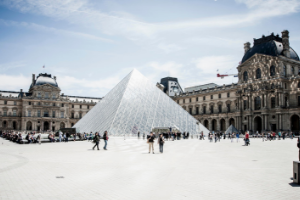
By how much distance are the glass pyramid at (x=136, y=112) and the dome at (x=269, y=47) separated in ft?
74.4

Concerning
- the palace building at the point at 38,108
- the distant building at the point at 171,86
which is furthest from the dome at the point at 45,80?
the distant building at the point at 171,86

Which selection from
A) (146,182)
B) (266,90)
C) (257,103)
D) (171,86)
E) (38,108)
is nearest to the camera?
(146,182)

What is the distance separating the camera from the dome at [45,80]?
255 ft

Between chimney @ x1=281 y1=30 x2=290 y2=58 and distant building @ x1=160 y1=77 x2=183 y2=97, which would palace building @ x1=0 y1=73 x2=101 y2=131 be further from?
chimney @ x1=281 y1=30 x2=290 y2=58

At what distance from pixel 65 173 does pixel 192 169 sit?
4044mm

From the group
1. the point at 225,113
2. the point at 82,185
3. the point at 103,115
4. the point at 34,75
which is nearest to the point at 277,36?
the point at 225,113

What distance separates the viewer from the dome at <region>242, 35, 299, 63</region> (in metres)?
49.2

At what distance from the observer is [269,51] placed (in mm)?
49812

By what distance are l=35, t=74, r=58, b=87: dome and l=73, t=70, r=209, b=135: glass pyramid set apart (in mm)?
46193

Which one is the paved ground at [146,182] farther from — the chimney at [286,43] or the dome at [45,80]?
the dome at [45,80]

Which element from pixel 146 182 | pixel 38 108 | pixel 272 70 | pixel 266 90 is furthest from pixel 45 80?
pixel 146 182

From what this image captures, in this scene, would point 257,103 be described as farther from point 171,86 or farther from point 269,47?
point 171,86

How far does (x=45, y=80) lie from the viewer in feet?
257

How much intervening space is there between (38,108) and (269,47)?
6036 cm
